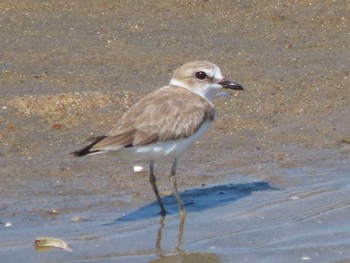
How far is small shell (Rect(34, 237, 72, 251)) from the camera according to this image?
6.96 meters

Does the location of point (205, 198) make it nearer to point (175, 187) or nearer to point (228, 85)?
point (175, 187)

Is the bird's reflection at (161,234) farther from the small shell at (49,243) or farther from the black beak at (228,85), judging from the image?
the black beak at (228,85)

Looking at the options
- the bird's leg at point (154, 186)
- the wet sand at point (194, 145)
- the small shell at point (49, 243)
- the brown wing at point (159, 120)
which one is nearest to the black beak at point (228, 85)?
the brown wing at point (159, 120)

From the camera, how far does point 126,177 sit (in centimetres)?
840

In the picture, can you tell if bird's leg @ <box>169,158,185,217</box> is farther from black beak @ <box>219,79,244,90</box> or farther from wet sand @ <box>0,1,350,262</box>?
black beak @ <box>219,79,244,90</box>

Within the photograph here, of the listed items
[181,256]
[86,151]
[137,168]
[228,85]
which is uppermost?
[228,85]

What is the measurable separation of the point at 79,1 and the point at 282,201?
4.93 meters

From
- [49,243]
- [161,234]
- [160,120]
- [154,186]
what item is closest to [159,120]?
[160,120]

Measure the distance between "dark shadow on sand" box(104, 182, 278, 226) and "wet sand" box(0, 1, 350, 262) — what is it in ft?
0.05

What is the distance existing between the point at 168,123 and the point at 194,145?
136 centimetres

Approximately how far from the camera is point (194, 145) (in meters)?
9.09

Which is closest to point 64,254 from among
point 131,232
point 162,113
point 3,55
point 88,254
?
point 88,254

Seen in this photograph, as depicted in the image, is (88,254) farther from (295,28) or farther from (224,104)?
(295,28)

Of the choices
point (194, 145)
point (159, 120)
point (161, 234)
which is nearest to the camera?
point (161, 234)
